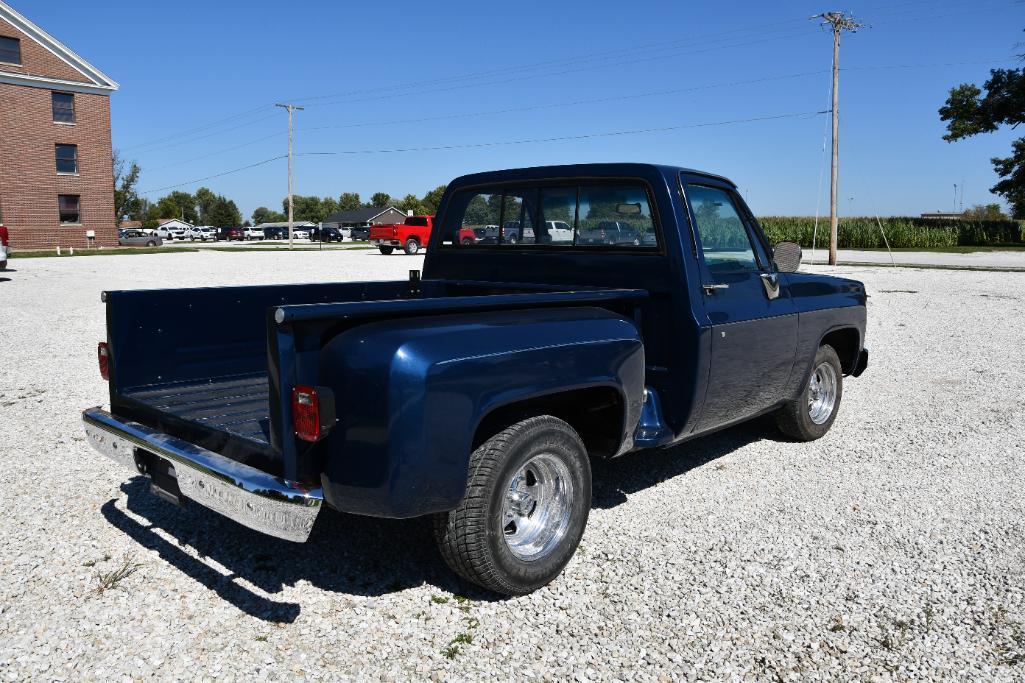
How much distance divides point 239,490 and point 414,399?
2.36 ft

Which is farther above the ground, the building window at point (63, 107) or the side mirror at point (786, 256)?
the building window at point (63, 107)

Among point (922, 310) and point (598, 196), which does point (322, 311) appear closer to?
point (598, 196)

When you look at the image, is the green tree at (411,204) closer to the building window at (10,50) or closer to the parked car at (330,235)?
the parked car at (330,235)

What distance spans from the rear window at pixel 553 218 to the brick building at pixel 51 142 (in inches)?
1725

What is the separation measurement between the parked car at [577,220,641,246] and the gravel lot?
144 cm

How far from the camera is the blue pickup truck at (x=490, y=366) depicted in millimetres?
2846

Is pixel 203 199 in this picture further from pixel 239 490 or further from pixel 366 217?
pixel 239 490

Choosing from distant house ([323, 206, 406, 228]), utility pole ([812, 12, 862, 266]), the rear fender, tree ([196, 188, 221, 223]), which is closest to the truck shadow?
the rear fender

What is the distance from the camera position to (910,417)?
6719mm

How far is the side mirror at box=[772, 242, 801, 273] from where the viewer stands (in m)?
4.89

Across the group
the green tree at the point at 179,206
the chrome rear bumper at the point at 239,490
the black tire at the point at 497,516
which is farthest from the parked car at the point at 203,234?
the black tire at the point at 497,516

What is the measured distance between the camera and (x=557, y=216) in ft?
15.7

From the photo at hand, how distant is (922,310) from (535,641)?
13691 mm

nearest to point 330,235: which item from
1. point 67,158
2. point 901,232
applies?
point 67,158
